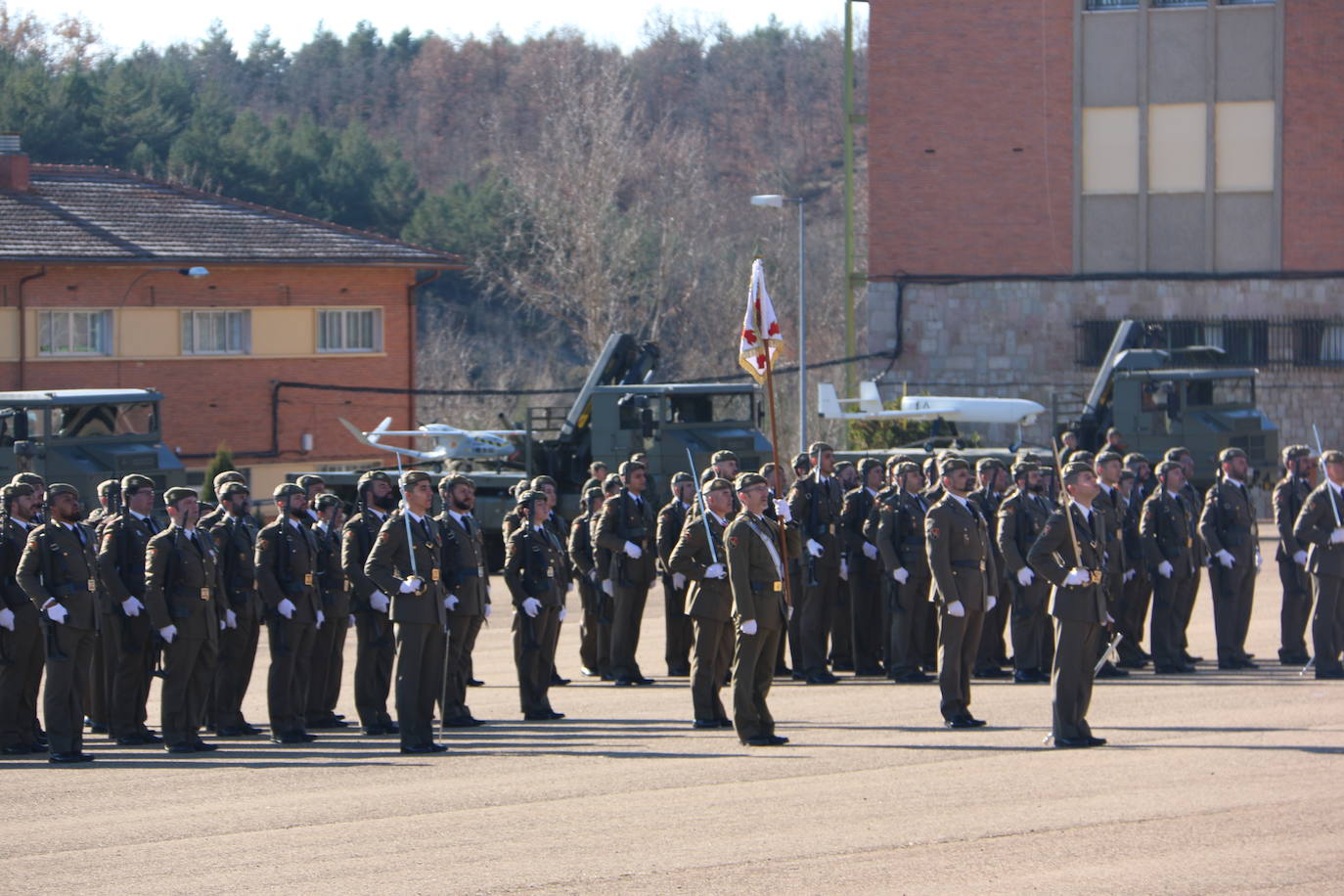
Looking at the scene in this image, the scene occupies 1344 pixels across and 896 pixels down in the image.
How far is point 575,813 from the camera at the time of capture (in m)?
10.1

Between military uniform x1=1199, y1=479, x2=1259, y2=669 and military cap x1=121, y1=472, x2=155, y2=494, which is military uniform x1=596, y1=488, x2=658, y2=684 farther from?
military uniform x1=1199, y1=479, x2=1259, y2=669

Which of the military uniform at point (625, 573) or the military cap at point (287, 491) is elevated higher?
the military cap at point (287, 491)

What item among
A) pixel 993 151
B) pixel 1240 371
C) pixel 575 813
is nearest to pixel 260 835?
pixel 575 813

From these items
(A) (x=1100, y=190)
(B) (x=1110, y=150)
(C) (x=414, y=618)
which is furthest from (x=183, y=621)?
(B) (x=1110, y=150)

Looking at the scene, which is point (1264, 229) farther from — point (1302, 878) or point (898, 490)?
point (1302, 878)

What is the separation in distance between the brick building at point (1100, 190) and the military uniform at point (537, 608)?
26855mm

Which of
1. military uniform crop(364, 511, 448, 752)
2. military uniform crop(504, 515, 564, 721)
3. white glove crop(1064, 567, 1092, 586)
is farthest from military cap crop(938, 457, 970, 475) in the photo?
military uniform crop(364, 511, 448, 752)

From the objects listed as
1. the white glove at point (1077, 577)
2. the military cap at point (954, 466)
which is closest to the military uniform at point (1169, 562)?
the military cap at point (954, 466)

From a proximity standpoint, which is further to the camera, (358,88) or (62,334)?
(358,88)

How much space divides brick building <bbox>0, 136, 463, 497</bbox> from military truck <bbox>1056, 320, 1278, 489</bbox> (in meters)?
13.6

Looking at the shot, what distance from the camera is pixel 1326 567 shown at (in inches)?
607

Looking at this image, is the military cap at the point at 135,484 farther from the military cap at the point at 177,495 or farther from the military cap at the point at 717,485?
the military cap at the point at 717,485

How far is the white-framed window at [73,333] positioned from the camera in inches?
1332

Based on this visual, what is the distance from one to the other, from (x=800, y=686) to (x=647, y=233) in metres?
43.4
